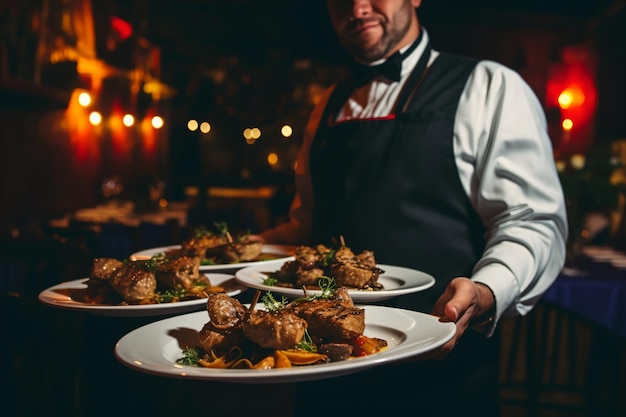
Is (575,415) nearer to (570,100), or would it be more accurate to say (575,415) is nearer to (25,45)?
(25,45)

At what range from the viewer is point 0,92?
4.58 metres

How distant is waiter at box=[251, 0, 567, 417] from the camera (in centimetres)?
178

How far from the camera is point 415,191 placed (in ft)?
6.66

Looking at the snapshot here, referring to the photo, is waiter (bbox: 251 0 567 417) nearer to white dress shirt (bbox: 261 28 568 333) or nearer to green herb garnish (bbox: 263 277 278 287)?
white dress shirt (bbox: 261 28 568 333)

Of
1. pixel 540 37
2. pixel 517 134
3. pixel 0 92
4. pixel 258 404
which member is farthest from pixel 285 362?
pixel 540 37

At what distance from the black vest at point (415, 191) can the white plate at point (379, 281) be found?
0.32ft

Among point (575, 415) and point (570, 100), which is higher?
point (570, 100)

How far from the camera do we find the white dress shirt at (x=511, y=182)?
1817 millimetres

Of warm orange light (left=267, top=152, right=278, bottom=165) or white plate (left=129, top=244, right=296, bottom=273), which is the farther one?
warm orange light (left=267, top=152, right=278, bottom=165)

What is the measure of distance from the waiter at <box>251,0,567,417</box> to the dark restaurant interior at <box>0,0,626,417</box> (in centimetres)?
54

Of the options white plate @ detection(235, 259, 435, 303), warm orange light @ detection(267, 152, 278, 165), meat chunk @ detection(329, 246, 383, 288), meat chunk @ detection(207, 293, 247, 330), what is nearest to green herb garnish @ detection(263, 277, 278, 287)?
white plate @ detection(235, 259, 435, 303)

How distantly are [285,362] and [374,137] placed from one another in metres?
1.19

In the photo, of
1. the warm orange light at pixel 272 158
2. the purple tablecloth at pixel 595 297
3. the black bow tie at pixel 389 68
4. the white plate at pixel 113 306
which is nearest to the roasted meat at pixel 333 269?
the white plate at pixel 113 306

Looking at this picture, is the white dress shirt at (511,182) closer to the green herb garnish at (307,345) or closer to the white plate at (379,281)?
the white plate at (379,281)
